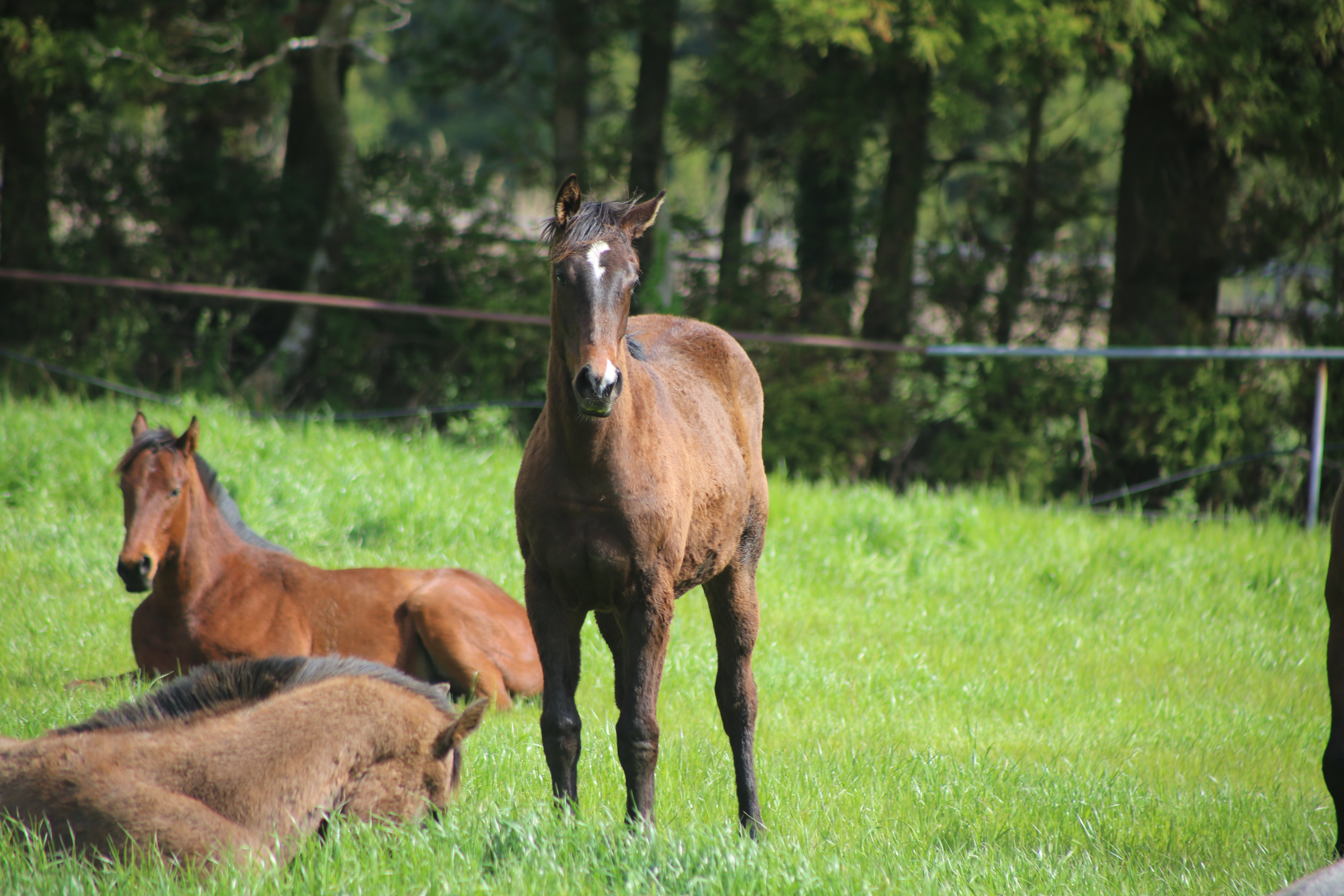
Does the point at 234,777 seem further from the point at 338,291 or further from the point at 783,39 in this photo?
the point at 338,291

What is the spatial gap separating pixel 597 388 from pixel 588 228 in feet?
1.95

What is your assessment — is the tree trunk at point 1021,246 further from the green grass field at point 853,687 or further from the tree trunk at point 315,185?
the tree trunk at point 315,185

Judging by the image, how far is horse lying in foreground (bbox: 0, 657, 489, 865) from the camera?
10.4 ft

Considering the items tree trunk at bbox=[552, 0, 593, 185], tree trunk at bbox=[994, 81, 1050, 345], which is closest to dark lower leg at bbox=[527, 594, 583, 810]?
tree trunk at bbox=[552, 0, 593, 185]

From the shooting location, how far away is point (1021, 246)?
1263 cm

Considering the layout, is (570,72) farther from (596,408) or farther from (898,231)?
(596,408)

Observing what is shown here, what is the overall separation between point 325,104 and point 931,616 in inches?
367

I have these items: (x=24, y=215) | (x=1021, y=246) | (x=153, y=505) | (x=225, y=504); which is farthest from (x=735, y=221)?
(x=153, y=505)

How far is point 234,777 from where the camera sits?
326 cm

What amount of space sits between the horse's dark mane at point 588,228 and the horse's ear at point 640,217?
0.02 m

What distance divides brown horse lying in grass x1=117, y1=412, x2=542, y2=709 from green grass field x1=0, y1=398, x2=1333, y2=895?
377mm

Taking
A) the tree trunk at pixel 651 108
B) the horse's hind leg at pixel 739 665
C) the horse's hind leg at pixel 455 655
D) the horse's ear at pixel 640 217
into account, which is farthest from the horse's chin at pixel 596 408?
the tree trunk at pixel 651 108

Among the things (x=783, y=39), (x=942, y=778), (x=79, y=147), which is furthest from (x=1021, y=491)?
(x=79, y=147)

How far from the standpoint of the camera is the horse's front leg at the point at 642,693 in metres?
3.65
